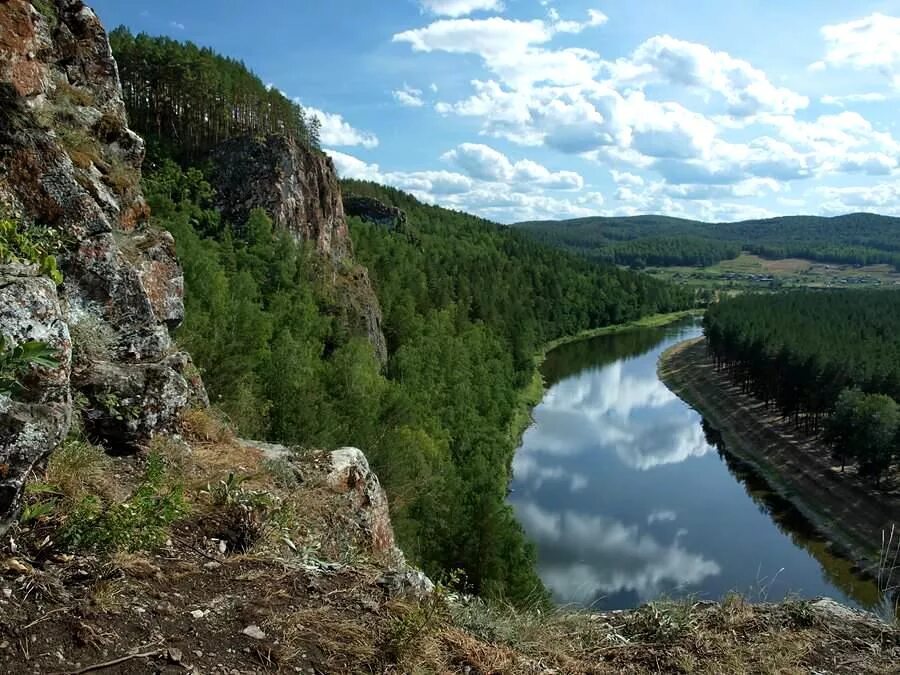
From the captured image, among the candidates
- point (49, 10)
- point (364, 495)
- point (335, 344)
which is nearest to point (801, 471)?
point (335, 344)

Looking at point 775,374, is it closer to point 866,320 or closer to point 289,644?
point 866,320

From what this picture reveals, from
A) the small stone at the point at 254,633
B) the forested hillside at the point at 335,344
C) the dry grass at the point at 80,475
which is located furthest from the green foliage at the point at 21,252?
the forested hillside at the point at 335,344

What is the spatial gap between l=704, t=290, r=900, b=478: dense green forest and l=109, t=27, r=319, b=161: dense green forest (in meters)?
46.1

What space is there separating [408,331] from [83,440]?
158ft

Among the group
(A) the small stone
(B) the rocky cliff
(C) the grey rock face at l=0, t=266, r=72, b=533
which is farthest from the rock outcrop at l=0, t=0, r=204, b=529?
(B) the rocky cliff

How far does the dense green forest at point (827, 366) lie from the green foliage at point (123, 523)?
50.4 m

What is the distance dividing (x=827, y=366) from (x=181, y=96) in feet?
187

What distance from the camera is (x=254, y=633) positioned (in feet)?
14.5

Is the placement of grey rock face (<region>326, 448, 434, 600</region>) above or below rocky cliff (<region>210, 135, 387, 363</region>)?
below

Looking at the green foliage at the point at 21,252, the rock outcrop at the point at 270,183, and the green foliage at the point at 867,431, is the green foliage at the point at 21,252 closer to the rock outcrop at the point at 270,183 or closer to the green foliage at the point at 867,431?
the rock outcrop at the point at 270,183

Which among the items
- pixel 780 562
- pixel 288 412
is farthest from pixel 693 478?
pixel 288 412

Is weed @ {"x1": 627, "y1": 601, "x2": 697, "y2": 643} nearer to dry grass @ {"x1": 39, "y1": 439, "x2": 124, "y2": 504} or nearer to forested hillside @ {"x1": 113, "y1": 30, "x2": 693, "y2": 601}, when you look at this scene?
dry grass @ {"x1": 39, "y1": 439, "x2": 124, "y2": 504}

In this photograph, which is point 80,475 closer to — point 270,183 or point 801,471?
point 270,183

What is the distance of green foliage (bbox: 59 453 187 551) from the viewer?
4734 mm
